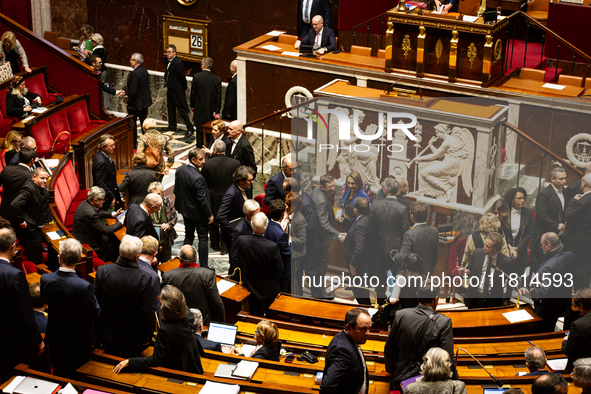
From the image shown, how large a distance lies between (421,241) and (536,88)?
4272 mm

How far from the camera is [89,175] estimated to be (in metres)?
8.60

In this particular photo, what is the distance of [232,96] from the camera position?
9820mm

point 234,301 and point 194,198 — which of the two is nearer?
point 234,301

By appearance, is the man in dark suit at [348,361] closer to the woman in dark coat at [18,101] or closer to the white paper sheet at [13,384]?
the white paper sheet at [13,384]

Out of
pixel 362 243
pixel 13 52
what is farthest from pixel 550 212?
pixel 13 52

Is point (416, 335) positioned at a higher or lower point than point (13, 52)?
lower

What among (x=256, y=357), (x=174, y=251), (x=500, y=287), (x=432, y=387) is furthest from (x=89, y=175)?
(x=432, y=387)

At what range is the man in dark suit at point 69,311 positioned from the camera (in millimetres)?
4316

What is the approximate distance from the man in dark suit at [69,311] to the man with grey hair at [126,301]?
0.41 feet

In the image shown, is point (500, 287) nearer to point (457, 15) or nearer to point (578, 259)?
point (578, 259)

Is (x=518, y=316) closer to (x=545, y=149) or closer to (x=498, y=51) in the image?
(x=545, y=149)

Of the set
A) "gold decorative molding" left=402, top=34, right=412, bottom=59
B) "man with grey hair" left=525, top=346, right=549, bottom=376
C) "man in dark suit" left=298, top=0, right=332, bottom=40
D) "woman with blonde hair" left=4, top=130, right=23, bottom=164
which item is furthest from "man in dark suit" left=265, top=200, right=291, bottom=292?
"man in dark suit" left=298, top=0, right=332, bottom=40

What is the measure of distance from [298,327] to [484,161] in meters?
1.79

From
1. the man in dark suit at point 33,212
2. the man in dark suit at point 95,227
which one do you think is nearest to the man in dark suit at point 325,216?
the man in dark suit at point 95,227
